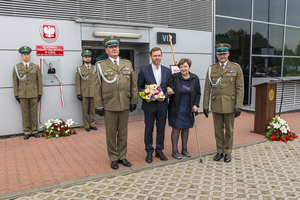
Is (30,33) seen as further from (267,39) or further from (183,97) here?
(267,39)

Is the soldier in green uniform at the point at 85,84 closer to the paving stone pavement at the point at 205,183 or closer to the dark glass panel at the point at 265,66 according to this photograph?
the paving stone pavement at the point at 205,183

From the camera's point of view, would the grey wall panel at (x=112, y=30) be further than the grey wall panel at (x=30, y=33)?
Yes

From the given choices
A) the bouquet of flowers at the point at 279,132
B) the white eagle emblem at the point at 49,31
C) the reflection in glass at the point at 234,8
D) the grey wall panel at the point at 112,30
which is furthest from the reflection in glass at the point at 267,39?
the white eagle emblem at the point at 49,31

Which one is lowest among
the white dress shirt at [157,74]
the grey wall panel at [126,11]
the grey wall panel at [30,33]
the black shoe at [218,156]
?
the black shoe at [218,156]

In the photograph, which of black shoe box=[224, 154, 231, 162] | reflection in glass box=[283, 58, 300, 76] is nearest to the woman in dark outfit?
black shoe box=[224, 154, 231, 162]

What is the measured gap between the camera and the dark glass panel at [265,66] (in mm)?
10609

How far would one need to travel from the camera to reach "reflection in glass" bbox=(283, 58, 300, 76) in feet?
38.9

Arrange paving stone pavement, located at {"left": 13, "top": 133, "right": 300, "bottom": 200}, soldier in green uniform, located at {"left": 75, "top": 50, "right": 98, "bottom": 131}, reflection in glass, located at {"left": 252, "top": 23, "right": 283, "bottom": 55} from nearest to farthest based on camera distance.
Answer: paving stone pavement, located at {"left": 13, "top": 133, "right": 300, "bottom": 200}, soldier in green uniform, located at {"left": 75, "top": 50, "right": 98, "bottom": 131}, reflection in glass, located at {"left": 252, "top": 23, "right": 283, "bottom": 55}

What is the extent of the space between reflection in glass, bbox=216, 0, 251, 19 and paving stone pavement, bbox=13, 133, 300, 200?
22.4 feet

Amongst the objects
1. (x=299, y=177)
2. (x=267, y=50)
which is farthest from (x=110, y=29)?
(x=267, y=50)

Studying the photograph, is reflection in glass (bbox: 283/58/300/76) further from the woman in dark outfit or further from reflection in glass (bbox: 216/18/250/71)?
the woman in dark outfit

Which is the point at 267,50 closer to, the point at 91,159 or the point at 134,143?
the point at 134,143

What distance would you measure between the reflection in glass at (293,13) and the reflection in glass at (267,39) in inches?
30.9

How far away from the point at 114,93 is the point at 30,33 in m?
3.69
